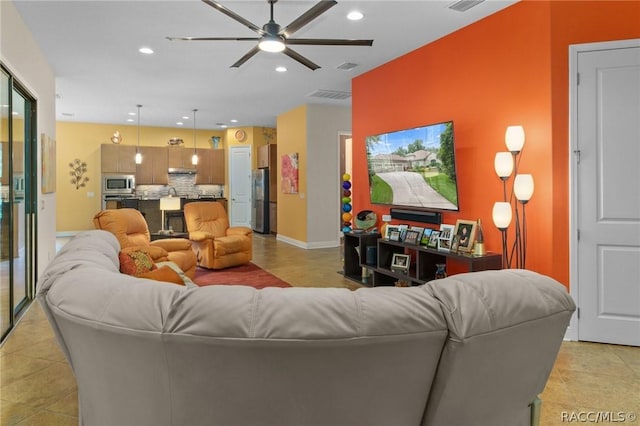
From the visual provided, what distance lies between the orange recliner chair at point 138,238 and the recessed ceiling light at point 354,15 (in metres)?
3.14

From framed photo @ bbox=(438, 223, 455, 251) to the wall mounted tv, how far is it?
0.20 metres

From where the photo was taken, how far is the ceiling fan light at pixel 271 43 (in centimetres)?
326

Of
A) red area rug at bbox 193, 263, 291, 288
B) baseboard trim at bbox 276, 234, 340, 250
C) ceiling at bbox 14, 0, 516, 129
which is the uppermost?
ceiling at bbox 14, 0, 516, 129

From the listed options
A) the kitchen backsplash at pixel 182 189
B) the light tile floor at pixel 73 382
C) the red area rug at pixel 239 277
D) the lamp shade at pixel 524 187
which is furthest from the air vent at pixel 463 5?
the kitchen backsplash at pixel 182 189

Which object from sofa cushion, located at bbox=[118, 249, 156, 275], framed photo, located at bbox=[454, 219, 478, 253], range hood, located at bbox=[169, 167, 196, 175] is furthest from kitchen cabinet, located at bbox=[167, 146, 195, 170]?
sofa cushion, located at bbox=[118, 249, 156, 275]

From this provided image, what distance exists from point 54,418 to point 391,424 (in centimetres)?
203

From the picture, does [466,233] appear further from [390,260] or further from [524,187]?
[390,260]

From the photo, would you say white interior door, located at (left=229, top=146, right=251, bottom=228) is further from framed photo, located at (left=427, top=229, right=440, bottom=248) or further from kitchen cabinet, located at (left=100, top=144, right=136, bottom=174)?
framed photo, located at (left=427, top=229, right=440, bottom=248)

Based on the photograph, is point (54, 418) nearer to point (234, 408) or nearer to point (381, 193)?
point (234, 408)

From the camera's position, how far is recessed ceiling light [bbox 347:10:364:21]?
3884mm

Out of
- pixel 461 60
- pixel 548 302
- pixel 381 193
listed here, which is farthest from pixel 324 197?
pixel 548 302

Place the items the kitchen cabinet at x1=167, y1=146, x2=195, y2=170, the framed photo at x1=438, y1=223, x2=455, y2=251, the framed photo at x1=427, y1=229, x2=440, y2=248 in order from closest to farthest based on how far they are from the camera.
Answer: the framed photo at x1=438, y1=223, x2=455, y2=251, the framed photo at x1=427, y1=229, x2=440, y2=248, the kitchen cabinet at x1=167, y1=146, x2=195, y2=170

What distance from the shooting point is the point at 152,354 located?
1133 mm

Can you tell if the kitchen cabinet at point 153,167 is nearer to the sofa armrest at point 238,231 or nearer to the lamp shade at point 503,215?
the sofa armrest at point 238,231
